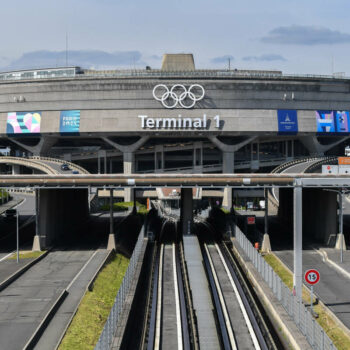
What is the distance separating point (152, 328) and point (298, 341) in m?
9.81

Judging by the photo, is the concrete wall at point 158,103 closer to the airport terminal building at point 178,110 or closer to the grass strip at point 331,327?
the airport terminal building at point 178,110

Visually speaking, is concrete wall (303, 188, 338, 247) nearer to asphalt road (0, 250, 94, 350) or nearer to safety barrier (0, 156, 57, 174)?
asphalt road (0, 250, 94, 350)

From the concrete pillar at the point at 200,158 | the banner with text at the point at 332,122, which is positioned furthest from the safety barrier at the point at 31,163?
the banner with text at the point at 332,122

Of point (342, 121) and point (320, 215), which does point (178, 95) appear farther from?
point (320, 215)

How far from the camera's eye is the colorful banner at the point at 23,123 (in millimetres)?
116275

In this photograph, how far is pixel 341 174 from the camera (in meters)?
57.3

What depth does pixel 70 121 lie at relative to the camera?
11456cm

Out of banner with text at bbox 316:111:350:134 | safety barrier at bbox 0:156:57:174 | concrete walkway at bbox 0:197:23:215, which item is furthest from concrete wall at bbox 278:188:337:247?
safety barrier at bbox 0:156:57:174

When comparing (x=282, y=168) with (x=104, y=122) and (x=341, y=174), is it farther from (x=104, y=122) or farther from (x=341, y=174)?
(x=341, y=174)

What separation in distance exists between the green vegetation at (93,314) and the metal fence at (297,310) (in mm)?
10762

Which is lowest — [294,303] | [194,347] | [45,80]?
[194,347]

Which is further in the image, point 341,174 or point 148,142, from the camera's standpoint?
point 148,142

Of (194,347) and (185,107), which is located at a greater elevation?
(185,107)

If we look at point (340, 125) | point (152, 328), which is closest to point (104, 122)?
point (340, 125)
